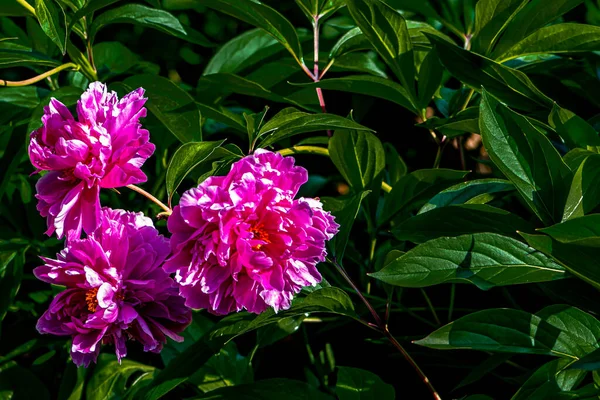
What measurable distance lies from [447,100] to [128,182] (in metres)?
0.62

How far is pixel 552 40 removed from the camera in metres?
1.05

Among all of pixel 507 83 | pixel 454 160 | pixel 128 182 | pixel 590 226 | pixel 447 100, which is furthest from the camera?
pixel 454 160

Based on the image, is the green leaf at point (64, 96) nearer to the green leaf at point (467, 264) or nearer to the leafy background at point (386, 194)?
the leafy background at point (386, 194)

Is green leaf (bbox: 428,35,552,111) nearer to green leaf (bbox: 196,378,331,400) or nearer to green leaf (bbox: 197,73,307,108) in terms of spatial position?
green leaf (bbox: 197,73,307,108)

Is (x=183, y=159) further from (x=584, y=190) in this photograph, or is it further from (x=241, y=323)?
(x=584, y=190)

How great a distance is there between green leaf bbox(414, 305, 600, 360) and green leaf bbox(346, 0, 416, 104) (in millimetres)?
407

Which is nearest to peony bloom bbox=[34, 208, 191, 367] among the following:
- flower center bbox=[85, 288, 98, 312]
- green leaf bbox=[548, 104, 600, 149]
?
flower center bbox=[85, 288, 98, 312]

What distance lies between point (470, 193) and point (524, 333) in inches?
9.3

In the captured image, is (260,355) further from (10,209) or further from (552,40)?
(552,40)

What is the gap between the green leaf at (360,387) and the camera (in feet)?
2.97

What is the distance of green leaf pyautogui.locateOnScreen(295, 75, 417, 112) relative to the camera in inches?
42.1

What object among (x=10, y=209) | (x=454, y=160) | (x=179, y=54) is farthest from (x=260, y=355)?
(x=179, y=54)

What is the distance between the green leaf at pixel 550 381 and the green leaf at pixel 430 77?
0.44 meters

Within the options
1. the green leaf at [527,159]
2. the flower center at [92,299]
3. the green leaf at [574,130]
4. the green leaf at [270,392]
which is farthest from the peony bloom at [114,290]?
the green leaf at [574,130]
